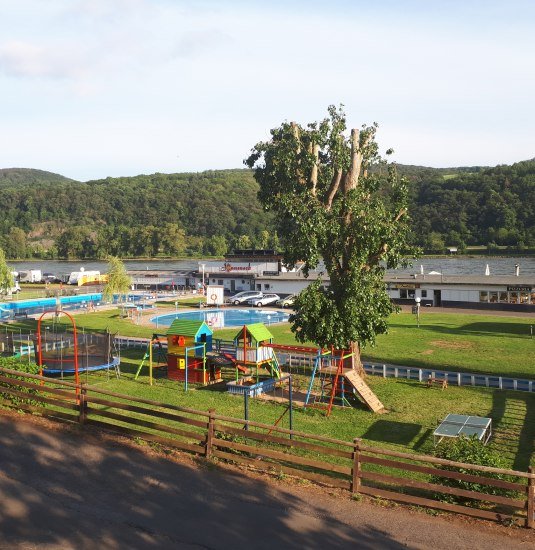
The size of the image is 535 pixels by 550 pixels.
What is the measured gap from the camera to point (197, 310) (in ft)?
180

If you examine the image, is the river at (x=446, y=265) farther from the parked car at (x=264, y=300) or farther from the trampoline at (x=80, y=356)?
the trampoline at (x=80, y=356)

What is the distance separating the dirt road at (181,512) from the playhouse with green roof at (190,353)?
44.4ft

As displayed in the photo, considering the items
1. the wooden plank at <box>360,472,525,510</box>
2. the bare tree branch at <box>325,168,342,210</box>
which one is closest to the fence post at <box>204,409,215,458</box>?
the wooden plank at <box>360,472,525,510</box>

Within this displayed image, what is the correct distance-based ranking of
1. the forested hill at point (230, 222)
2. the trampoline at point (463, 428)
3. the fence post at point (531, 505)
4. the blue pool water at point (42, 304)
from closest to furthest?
1. the fence post at point (531, 505)
2. the trampoline at point (463, 428)
3. the blue pool water at point (42, 304)
4. the forested hill at point (230, 222)

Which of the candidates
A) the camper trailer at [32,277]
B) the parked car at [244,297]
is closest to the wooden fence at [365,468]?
the parked car at [244,297]

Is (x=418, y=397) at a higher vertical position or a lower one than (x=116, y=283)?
lower

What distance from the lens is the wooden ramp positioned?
2236 cm

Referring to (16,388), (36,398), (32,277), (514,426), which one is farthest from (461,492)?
(32,277)

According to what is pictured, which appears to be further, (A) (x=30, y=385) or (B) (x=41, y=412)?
(B) (x=41, y=412)

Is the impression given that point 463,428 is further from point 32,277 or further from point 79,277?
point 32,277

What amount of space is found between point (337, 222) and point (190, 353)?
9.21 metres

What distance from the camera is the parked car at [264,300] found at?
58812 millimetres

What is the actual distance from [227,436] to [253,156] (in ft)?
61.9

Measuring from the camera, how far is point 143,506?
1102cm
